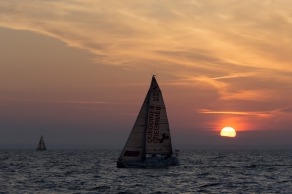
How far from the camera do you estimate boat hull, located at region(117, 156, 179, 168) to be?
81.3 meters

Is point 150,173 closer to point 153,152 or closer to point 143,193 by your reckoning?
point 153,152

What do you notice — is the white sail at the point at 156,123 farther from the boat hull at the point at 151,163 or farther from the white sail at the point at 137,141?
the boat hull at the point at 151,163

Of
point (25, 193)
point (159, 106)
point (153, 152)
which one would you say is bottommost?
point (25, 193)

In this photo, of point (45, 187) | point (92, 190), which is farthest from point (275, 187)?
point (45, 187)

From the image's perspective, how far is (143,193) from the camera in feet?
188

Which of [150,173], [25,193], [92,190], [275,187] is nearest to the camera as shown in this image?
[25,193]

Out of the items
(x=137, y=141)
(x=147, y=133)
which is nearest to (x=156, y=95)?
(x=147, y=133)

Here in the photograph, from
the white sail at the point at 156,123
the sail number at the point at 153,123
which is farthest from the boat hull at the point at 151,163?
the sail number at the point at 153,123

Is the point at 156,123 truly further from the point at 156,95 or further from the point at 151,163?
the point at 151,163

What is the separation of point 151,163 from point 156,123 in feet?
20.2

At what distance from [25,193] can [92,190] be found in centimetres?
758

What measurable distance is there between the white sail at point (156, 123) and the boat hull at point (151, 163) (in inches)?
54.5

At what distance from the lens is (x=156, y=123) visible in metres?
82.8

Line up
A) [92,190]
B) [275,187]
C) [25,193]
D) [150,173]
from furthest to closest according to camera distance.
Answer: [150,173]
[275,187]
[92,190]
[25,193]
